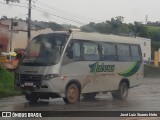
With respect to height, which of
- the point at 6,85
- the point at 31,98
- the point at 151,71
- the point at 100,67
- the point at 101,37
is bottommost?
the point at 151,71

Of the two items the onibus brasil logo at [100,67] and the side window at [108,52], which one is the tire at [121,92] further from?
the side window at [108,52]

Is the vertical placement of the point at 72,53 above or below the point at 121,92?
above

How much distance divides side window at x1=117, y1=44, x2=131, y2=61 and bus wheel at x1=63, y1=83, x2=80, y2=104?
3597mm

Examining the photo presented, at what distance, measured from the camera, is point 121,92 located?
65.9ft

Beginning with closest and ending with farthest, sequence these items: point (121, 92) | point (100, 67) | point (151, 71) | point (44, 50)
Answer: point (44, 50)
point (100, 67)
point (121, 92)
point (151, 71)

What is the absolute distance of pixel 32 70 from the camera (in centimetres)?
1631

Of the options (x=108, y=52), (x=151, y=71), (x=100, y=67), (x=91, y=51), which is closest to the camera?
(x=91, y=51)

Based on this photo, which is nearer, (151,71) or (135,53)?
(135,53)

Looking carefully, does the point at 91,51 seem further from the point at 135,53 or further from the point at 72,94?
the point at 135,53

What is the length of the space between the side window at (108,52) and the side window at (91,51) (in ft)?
1.61

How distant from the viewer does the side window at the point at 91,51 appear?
1761cm

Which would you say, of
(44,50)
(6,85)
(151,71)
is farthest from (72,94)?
(151,71)

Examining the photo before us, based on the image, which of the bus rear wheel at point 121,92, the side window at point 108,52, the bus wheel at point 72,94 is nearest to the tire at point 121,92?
the bus rear wheel at point 121,92

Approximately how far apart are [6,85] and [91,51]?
711 cm
